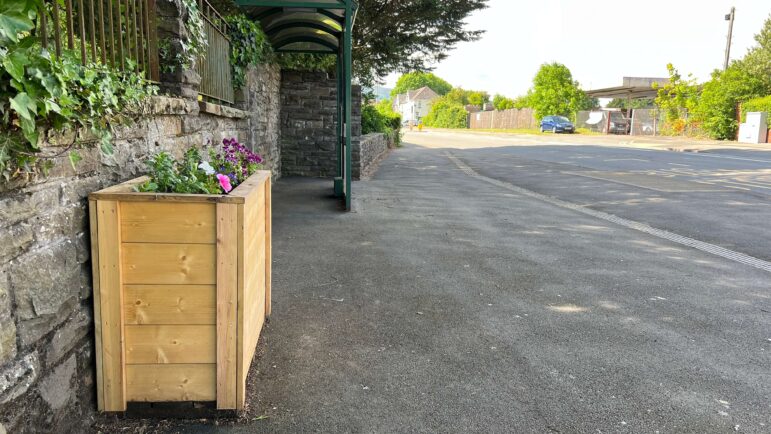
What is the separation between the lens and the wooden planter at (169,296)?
2529 millimetres

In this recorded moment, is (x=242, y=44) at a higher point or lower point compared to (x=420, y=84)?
lower

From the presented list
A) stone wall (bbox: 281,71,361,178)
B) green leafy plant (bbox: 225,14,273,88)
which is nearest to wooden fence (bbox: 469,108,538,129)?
stone wall (bbox: 281,71,361,178)

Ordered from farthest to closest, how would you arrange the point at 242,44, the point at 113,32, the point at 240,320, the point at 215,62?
the point at 242,44
the point at 215,62
the point at 113,32
the point at 240,320

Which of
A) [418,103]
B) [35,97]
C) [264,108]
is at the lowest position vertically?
[35,97]

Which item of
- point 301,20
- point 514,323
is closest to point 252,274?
point 514,323

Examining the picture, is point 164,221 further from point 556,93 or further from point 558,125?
point 556,93

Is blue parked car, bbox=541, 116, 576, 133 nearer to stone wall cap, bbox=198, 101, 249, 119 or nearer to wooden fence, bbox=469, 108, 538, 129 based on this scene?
wooden fence, bbox=469, 108, 538, 129

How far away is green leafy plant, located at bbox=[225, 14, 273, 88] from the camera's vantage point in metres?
8.09

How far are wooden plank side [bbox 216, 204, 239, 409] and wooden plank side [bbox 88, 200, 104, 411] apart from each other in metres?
0.53

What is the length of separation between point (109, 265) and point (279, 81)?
34.7 feet

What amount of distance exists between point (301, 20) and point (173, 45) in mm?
4794

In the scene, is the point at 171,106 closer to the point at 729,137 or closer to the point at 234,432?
the point at 234,432

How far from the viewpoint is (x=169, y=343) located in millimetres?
2635

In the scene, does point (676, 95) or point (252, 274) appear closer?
point (252, 274)
